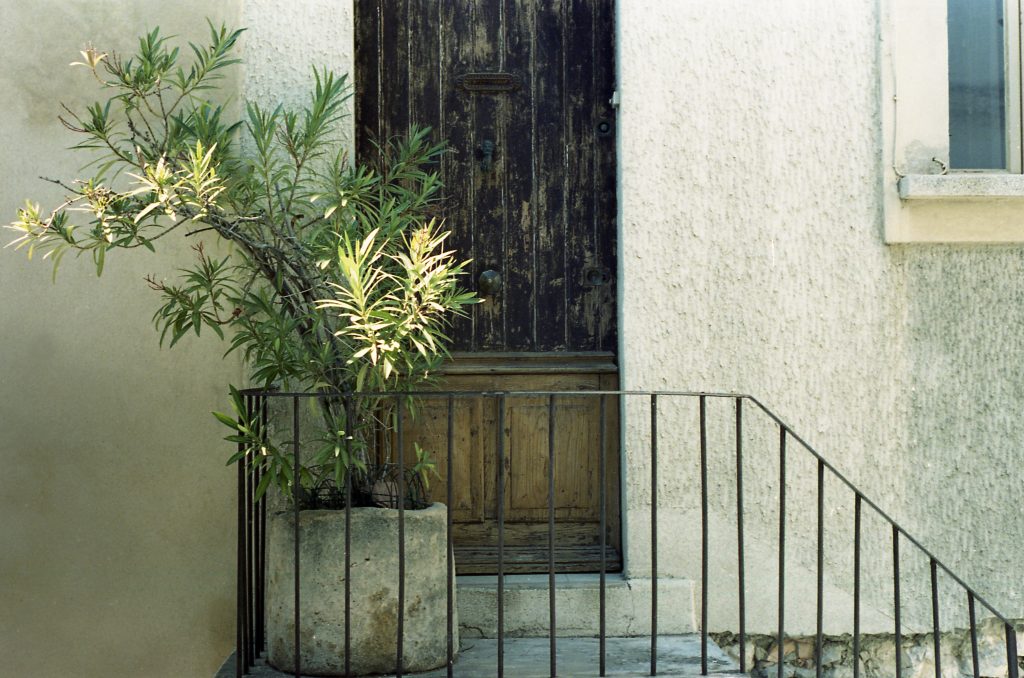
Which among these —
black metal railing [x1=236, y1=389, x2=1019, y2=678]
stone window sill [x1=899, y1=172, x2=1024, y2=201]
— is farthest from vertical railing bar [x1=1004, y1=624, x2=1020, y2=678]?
stone window sill [x1=899, y1=172, x2=1024, y2=201]

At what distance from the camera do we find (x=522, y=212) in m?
4.31

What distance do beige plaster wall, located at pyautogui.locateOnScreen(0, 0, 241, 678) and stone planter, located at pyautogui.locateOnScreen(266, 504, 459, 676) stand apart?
68 centimetres

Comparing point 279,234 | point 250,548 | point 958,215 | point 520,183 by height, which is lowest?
point 250,548

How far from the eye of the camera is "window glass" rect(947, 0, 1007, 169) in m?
4.31

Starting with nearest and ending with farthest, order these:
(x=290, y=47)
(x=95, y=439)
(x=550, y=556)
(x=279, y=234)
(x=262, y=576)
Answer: (x=550, y=556) < (x=279, y=234) < (x=262, y=576) < (x=95, y=439) < (x=290, y=47)

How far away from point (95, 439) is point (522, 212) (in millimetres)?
1912

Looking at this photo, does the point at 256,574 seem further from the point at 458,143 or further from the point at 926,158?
the point at 926,158

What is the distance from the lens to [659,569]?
406 cm

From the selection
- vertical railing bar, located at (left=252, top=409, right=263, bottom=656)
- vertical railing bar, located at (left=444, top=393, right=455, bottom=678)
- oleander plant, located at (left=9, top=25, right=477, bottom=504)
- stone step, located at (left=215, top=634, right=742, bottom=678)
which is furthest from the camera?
vertical railing bar, located at (left=252, top=409, right=263, bottom=656)

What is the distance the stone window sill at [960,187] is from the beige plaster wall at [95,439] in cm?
276

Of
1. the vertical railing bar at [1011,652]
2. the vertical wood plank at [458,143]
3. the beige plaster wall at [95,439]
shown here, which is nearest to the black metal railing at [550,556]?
the vertical railing bar at [1011,652]

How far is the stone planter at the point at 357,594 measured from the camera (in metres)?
3.32

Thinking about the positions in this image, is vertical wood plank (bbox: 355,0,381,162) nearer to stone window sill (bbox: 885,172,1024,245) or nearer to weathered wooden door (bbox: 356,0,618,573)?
weathered wooden door (bbox: 356,0,618,573)

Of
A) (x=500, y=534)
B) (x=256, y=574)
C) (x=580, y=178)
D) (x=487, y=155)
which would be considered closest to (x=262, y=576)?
(x=256, y=574)
